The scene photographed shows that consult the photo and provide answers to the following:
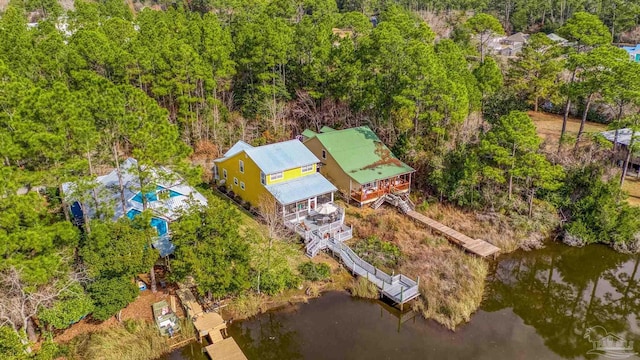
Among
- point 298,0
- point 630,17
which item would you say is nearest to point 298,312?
point 298,0

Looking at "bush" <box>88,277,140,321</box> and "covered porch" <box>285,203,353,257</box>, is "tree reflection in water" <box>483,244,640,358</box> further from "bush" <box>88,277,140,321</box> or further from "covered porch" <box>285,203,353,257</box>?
"bush" <box>88,277,140,321</box>

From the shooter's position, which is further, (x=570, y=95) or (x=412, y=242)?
(x=570, y=95)

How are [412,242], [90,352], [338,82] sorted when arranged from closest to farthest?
[90,352]
[412,242]
[338,82]

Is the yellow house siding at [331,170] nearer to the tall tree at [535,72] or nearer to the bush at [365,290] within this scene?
the bush at [365,290]

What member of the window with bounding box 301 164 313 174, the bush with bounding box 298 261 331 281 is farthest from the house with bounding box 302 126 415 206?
A: the bush with bounding box 298 261 331 281

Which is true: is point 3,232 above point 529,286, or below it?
above

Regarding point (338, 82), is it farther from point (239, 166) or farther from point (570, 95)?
point (570, 95)
